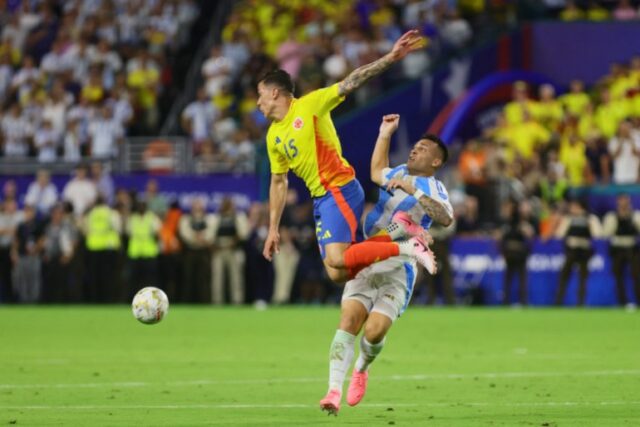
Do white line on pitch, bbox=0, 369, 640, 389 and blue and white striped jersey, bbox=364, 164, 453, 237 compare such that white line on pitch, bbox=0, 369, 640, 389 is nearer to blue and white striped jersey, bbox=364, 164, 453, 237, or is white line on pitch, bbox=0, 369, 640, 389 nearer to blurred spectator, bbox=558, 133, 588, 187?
blue and white striped jersey, bbox=364, 164, 453, 237

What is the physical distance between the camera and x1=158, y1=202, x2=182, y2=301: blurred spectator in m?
30.1

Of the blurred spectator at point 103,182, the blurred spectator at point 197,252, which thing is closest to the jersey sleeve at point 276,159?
the blurred spectator at point 197,252

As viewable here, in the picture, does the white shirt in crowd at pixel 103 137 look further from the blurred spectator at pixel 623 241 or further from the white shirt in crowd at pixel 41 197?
the blurred spectator at pixel 623 241

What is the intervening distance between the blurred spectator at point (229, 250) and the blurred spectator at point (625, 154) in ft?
23.6

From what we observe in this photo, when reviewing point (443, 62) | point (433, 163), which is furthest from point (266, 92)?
point (443, 62)

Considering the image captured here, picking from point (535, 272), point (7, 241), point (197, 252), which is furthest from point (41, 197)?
point (535, 272)

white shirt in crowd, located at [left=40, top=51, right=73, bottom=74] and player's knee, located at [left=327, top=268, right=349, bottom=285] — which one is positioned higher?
white shirt in crowd, located at [left=40, top=51, right=73, bottom=74]

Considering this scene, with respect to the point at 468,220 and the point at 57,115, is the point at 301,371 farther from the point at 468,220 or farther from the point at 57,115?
the point at 57,115

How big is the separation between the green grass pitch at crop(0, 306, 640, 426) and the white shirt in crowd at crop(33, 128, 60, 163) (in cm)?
759

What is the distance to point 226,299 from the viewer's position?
30.7 meters

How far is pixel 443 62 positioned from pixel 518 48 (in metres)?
2.06

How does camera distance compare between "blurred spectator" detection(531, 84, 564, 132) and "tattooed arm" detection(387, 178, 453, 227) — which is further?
"blurred spectator" detection(531, 84, 564, 132)

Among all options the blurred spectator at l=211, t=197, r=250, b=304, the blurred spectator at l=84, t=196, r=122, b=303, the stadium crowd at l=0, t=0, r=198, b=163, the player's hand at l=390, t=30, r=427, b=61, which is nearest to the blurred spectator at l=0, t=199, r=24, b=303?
the blurred spectator at l=84, t=196, r=122, b=303

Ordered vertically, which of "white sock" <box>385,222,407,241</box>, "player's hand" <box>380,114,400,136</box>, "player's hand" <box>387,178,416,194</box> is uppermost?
"player's hand" <box>380,114,400,136</box>
